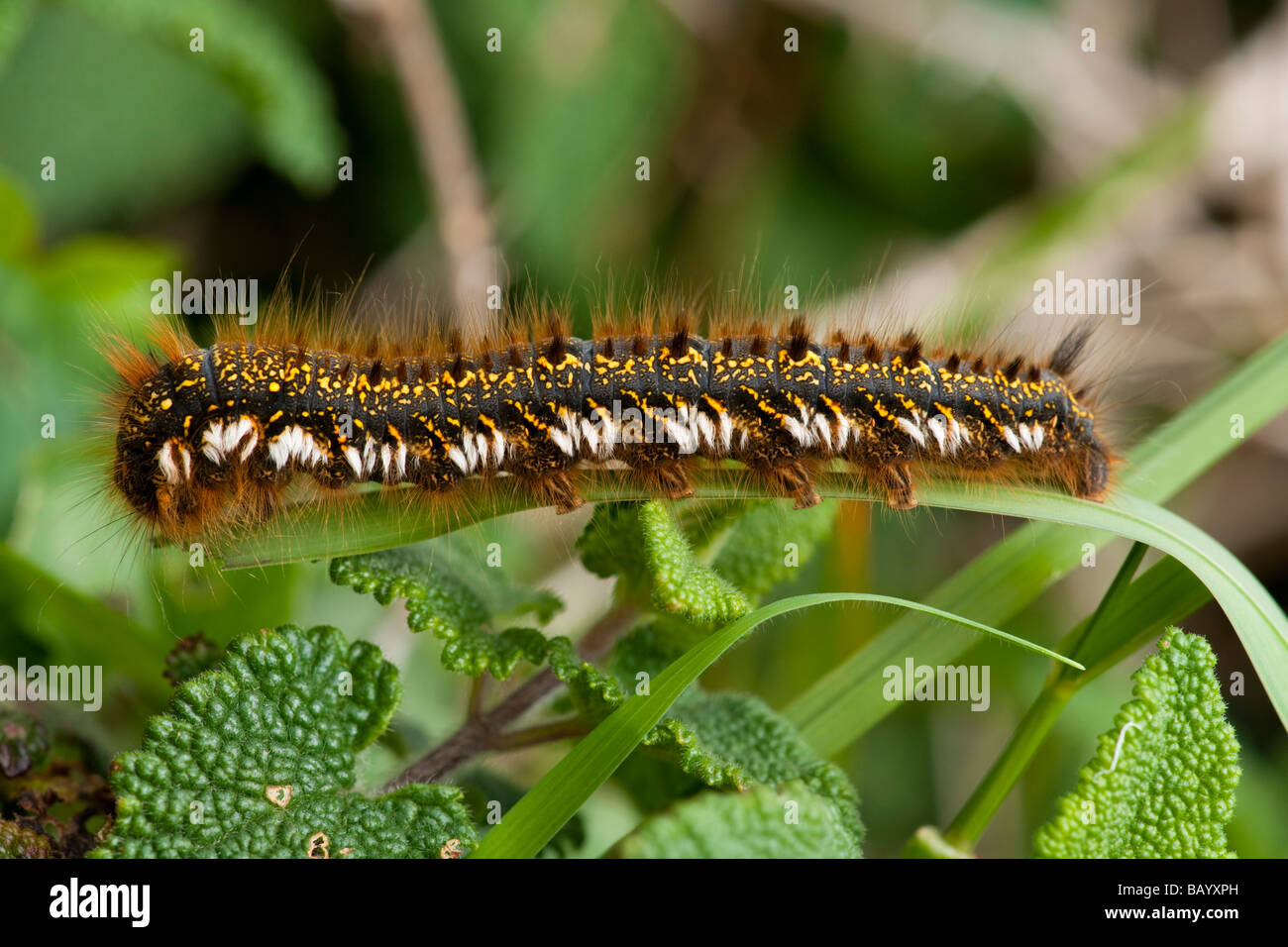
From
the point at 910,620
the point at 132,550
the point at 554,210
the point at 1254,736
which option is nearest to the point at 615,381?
the point at 910,620

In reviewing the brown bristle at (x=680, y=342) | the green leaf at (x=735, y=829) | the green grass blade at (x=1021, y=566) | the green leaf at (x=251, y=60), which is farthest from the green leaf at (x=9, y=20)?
the green grass blade at (x=1021, y=566)

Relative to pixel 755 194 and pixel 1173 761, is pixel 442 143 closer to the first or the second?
pixel 755 194

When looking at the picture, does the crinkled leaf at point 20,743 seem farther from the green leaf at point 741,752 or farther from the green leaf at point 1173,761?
the green leaf at point 1173,761

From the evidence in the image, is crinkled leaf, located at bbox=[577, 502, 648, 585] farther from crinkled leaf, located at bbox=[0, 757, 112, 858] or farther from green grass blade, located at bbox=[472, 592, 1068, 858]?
crinkled leaf, located at bbox=[0, 757, 112, 858]

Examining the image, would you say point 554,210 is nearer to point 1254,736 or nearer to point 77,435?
point 77,435

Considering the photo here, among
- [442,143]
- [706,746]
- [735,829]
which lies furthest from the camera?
[442,143]

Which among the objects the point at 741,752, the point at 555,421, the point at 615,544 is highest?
the point at 555,421

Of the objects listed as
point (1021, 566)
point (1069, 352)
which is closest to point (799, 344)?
point (1021, 566)
